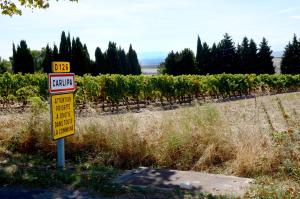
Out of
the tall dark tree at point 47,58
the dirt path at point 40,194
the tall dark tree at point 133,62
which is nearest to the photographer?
the dirt path at point 40,194

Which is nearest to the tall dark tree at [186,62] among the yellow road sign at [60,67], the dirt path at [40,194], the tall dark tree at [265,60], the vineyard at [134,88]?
the tall dark tree at [265,60]

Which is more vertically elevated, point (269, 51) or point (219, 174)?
point (269, 51)

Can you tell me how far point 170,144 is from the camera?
7.33 m

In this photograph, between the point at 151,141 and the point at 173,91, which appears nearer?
the point at 151,141

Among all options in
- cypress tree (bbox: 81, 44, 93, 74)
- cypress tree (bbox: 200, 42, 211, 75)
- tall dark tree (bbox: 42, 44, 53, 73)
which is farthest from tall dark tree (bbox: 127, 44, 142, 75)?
tall dark tree (bbox: 42, 44, 53, 73)

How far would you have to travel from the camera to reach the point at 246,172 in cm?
646

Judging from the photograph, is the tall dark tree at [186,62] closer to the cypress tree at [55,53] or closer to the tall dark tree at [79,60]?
the tall dark tree at [79,60]

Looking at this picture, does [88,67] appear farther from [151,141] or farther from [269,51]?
[151,141]

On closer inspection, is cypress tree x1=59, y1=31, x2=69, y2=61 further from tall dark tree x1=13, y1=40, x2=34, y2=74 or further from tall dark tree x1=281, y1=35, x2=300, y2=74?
tall dark tree x1=281, y1=35, x2=300, y2=74

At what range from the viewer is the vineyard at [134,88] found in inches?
1007

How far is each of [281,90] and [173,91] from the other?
24040 millimetres

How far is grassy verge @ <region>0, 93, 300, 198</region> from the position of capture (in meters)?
6.39

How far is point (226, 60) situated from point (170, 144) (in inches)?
2389

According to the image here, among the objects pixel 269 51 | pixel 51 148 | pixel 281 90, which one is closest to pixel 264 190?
pixel 51 148
